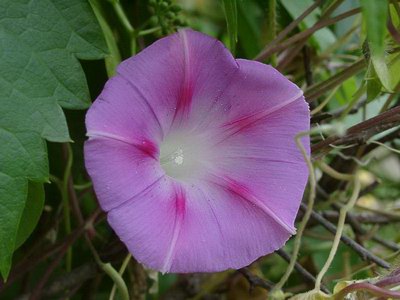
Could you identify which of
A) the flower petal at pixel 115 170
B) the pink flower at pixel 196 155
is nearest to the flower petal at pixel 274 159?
the pink flower at pixel 196 155

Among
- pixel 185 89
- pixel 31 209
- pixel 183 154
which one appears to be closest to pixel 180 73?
pixel 185 89

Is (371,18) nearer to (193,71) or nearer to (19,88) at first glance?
(193,71)

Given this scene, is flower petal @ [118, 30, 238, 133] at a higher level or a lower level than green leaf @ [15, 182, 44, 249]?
higher

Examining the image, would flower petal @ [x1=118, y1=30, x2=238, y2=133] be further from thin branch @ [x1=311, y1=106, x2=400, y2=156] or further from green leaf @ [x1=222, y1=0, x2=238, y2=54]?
thin branch @ [x1=311, y1=106, x2=400, y2=156]

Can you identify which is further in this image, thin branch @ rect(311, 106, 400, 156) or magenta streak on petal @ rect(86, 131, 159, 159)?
thin branch @ rect(311, 106, 400, 156)

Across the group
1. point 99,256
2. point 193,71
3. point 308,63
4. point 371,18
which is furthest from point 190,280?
point 371,18

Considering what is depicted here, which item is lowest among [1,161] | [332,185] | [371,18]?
[332,185]

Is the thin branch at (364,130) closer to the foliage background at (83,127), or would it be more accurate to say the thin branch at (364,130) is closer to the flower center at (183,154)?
the foliage background at (83,127)

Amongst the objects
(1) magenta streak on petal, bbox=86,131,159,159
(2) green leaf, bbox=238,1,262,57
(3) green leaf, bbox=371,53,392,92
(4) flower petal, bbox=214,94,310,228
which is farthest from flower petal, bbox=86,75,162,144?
(2) green leaf, bbox=238,1,262,57
